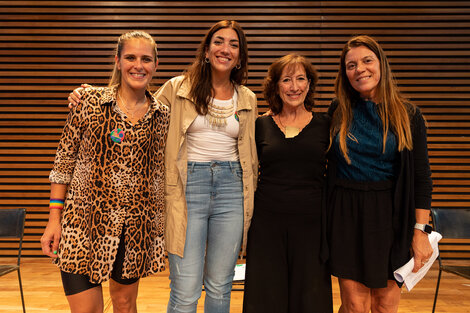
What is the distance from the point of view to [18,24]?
15.5 feet

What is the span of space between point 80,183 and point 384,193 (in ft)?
4.90

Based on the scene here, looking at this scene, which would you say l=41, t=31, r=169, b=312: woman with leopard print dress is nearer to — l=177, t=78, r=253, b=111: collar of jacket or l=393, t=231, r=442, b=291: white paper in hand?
l=177, t=78, r=253, b=111: collar of jacket

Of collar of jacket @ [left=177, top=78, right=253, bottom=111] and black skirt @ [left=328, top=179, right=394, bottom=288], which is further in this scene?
collar of jacket @ [left=177, top=78, right=253, bottom=111]

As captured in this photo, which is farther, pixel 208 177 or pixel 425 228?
pixel 208 177

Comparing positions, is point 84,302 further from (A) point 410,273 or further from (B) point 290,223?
(A) point 410,273

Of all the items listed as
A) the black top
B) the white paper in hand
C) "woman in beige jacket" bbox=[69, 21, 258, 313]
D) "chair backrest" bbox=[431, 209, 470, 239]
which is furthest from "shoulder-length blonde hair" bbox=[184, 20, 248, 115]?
"chair backrest" bbox=[431, 209, 470, 239]

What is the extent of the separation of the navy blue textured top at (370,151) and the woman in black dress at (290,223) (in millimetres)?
193

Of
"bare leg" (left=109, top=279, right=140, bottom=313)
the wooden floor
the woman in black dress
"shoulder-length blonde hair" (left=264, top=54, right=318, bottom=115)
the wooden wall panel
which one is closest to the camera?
"bare leg" (left=109, top=279, right=140, bottom=313)

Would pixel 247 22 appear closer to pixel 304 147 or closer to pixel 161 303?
pixel 304 147

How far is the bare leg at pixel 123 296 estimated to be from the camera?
→ 5.73 feet

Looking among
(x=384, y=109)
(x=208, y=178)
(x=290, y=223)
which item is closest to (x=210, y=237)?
(x=208, y=178)

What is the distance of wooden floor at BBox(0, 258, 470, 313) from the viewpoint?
125 inches

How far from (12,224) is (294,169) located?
2346 millimetres

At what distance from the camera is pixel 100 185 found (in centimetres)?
161
